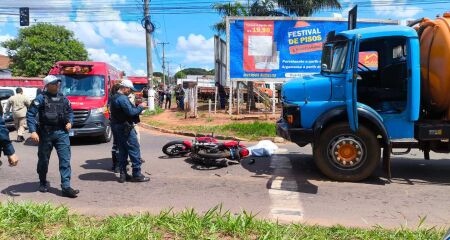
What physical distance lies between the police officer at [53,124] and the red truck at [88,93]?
17.6 feet

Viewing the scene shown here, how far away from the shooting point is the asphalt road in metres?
5.56

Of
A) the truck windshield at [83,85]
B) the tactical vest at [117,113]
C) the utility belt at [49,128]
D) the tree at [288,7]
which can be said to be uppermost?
the tree at [288,7]

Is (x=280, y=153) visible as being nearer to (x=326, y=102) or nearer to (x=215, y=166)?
(x=215, y=166)

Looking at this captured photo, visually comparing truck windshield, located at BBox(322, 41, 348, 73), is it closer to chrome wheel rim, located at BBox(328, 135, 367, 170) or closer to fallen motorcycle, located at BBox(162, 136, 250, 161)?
chrome wheel rim, located at BBox(328, 135, 367, 170)

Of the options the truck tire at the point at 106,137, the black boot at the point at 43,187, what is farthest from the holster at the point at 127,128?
the truck tire at the point at 106,137

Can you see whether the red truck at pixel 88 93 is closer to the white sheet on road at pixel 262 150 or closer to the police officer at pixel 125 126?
the white sheet on road at pixel 262 150

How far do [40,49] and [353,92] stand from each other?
5357 centimetres

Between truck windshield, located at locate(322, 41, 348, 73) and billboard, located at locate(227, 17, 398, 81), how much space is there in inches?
405

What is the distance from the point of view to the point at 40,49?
53.4 metres

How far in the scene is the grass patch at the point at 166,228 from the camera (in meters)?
4.31

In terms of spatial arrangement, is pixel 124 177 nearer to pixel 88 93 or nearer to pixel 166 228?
pixel 166 228

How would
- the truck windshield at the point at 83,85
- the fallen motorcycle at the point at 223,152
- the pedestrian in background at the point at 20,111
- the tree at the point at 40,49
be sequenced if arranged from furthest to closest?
the tree at the point at 40,49
the pedestrian in background at the point at 20,111
the truck windshield at the point at 83,85
the fallen motorcycle at the point at 223,152

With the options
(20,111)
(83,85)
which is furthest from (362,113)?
(20,111)

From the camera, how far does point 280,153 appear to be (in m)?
10.1
